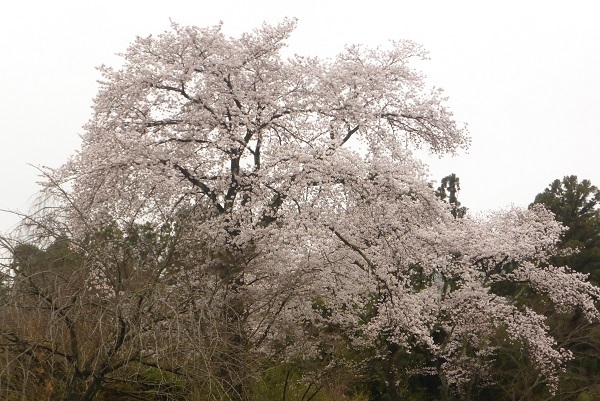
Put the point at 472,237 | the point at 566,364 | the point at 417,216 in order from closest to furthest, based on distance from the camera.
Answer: the point at 417,216 < the point at 472,237 < the point at 566,364

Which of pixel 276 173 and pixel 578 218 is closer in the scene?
pixel 276 173

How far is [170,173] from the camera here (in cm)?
1244

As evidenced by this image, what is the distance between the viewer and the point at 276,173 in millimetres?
12266

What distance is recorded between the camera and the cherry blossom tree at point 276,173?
39.1ft

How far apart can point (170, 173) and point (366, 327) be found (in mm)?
5597

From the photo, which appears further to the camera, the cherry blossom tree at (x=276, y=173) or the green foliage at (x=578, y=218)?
the green foliage at (x=578, y=218)

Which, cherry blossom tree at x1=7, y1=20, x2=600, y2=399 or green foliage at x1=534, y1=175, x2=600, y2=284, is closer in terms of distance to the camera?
cherry blossom tree at x1=7, y1=20, x2=600, y2=399

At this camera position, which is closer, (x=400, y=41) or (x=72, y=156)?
(x=72, y=156)

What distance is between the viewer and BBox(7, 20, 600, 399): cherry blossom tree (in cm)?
1193

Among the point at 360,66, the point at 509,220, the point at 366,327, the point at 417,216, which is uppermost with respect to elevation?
the point at 360,66

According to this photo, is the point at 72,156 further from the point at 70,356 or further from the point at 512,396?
the point at 512,396

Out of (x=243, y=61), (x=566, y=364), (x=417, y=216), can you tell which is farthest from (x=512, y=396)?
(x=243, y=61)

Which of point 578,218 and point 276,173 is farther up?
point 578,218

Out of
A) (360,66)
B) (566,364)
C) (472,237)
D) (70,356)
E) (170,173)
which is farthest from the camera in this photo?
(566,364)
